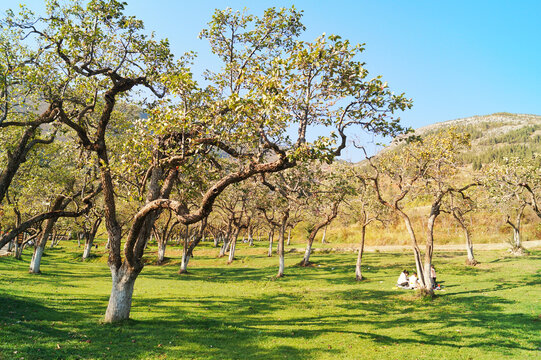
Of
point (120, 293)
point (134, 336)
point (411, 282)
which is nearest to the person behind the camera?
point (134, 336)

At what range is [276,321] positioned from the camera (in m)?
17.2

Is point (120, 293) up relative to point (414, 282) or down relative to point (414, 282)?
up

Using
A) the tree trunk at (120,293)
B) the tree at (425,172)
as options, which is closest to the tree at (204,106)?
the tree trunk at (120,293)

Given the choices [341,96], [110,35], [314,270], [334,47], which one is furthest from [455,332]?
[314,270]

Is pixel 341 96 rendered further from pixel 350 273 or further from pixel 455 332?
pixel 350 273

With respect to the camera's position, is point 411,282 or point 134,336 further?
point 411,282

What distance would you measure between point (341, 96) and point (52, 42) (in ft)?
42.0

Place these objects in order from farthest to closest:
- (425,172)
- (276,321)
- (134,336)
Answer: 1. (425,172)
2. (276,321)
3. (134,336)

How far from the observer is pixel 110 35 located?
1559cm

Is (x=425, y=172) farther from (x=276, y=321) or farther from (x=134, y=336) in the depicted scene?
(x=134, y=336)

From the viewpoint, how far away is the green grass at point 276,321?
40.0 feet

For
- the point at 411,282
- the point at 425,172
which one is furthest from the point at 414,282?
the point at 425,172

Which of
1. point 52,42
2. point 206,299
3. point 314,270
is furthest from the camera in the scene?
point 314,270

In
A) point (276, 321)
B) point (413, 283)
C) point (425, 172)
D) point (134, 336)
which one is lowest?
point (276, 321)
